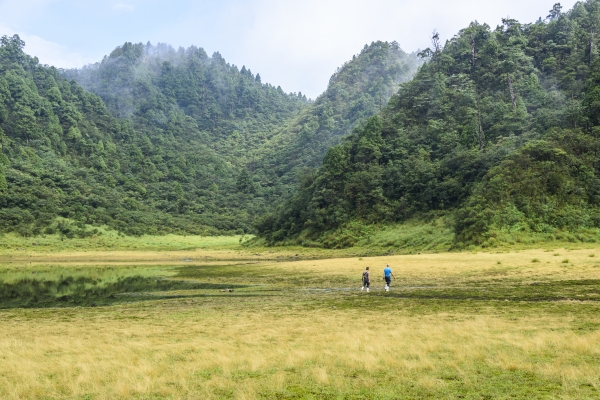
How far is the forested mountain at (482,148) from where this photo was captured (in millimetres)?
70188

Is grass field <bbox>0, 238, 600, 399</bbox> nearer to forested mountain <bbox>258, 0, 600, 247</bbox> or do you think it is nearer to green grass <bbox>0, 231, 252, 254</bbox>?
forested mountain <bbox>258, 0, 600, 247</bbox>

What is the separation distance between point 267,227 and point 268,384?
115m

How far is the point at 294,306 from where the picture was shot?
1101 inches

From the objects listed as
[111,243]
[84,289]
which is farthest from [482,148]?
[111,243]

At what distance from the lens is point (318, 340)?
17.8m

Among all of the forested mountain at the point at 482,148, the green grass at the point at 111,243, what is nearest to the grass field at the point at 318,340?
the forested mountain at the point at 482,148

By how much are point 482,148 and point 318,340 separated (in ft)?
293

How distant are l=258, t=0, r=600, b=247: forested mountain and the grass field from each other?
33.8 m

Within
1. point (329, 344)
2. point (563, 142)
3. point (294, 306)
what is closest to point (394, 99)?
point (563, 142)

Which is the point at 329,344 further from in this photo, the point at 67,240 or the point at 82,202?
the point at 82,202

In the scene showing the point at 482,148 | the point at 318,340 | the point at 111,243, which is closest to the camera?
the point at 318,340

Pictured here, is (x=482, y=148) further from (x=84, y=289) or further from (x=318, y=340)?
(x=318, y=340)

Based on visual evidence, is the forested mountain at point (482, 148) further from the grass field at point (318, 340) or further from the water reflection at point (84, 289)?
the water reflection at point (84, 289)

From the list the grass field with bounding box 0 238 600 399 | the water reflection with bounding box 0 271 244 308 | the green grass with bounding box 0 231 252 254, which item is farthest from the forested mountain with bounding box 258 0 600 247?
the water reflection with bounding box 0 271 244 308
